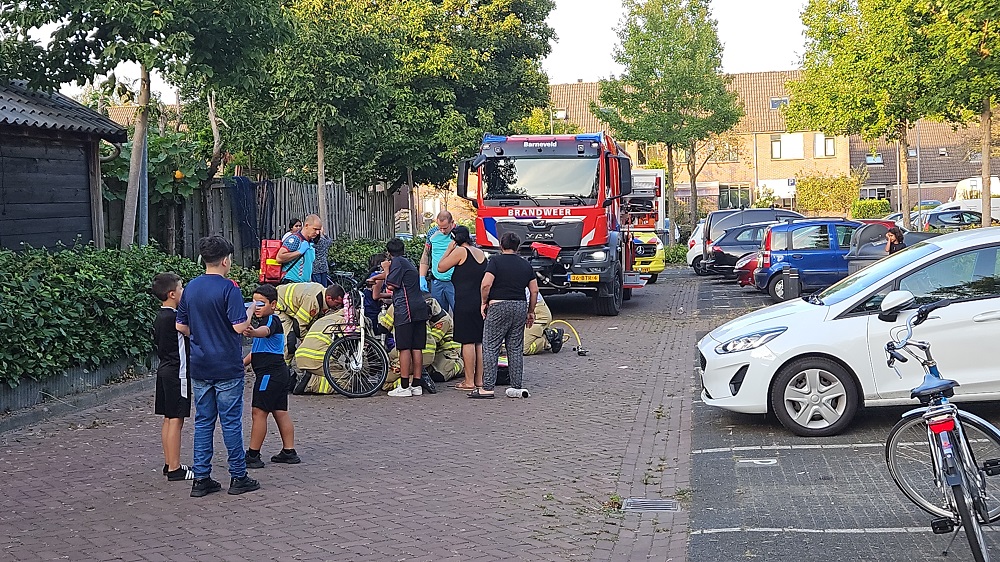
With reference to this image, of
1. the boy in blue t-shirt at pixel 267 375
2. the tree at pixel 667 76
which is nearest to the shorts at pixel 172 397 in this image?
the boy in blue t-shirt at pixel 267 375

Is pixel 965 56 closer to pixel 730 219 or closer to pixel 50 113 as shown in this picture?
pixel 730 219

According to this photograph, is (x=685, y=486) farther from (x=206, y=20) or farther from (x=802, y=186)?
(x=802, y=186)

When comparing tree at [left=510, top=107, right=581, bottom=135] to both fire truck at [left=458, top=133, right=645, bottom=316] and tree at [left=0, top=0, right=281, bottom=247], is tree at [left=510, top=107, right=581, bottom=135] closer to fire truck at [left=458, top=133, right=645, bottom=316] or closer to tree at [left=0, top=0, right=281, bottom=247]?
fire truck at [left=458, top=133, right=645, bottom=316]

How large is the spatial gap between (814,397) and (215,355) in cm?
473

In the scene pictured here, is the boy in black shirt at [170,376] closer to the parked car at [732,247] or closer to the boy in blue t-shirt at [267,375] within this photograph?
the boy in blue t-shirt at [267,375]

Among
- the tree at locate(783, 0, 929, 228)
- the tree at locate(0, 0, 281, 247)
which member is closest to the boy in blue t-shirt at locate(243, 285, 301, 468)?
the tree at locate(0, 0, 281, 247)

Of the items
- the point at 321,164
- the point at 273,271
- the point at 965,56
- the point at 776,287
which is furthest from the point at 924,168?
the point at 273,271

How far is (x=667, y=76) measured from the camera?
3903cm

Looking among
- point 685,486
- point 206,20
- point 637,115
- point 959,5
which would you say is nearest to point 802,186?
point 637,115

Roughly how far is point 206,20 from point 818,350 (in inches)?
320

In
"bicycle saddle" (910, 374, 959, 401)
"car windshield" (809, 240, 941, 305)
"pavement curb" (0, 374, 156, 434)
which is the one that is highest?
"car windshield" (809, 240, 941, 305)

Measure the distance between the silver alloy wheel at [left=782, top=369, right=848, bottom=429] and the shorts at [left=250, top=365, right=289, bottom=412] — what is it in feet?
13.2

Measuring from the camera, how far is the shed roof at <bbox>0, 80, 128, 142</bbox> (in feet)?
41.1

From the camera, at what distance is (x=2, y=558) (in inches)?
235
